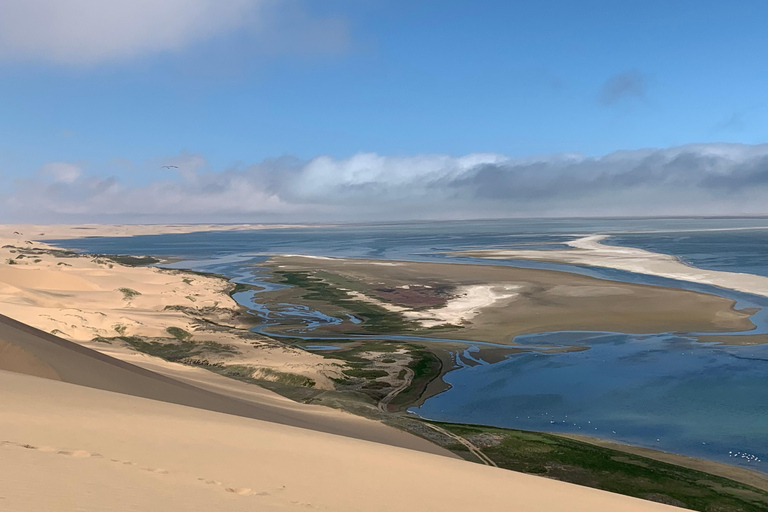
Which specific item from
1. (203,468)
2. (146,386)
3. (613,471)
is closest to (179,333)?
(146,386)

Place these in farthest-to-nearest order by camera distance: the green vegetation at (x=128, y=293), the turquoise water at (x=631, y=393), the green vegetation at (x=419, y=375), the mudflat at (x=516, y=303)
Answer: the green vegetation at (x=128, y=293) < the mudflat at (x=516, y=303) < the green vegetation at (x=419, y=375) < the turquoise water at (x=631, y=393)

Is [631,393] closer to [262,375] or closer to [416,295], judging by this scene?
[262,375]

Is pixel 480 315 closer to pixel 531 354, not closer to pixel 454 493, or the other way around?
pixel 531 354

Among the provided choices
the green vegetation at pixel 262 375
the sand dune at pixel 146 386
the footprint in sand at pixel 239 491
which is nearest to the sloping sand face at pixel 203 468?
the footprint in sand at pixel 239 491

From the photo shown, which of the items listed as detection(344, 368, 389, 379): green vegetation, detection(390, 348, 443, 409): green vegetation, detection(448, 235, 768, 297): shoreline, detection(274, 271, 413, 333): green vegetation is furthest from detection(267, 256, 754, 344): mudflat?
detection(344, 368, 389, 379): green vegetation

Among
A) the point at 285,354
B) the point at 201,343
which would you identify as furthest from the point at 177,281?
the point at 285,354

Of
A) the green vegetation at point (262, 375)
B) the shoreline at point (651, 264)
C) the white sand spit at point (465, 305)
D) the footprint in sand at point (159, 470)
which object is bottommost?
the green vegetation at point (262, 375)

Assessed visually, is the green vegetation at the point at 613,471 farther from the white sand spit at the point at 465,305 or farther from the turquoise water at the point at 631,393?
the white sand spit at the point at 465,305
